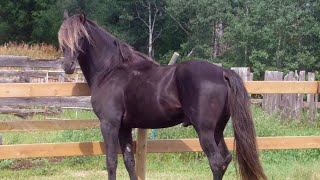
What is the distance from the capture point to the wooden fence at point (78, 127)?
5699 mm

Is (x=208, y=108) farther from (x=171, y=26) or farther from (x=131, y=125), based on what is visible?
(x=171, y=26)

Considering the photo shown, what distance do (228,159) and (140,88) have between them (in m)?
1.15

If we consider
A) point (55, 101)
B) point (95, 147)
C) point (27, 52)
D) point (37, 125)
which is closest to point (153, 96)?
point (95, 147)

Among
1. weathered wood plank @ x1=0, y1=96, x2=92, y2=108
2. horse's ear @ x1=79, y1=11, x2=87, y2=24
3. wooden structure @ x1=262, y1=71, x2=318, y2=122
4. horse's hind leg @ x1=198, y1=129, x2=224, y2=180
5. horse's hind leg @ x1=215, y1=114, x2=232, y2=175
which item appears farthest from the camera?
wooden structure @ x1=262, y1=71, x2=318, y2=122

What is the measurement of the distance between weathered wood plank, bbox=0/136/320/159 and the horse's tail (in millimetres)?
999

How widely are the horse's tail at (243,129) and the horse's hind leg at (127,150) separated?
3.75 feet

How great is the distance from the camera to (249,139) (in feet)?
17.2

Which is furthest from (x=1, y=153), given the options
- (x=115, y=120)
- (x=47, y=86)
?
(x=115, y=120)

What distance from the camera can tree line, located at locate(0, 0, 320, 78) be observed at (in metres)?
24.4

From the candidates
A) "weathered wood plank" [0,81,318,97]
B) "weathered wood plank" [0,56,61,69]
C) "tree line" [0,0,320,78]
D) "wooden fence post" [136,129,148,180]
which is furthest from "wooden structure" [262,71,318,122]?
"tree line" [0,0,320,78]

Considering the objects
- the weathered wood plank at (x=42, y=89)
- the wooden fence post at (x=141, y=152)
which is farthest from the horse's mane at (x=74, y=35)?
the wooden fence post at (x=141, y=152)

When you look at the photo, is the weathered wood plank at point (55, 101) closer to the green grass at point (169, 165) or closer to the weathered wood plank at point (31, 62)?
the green grass at point (169, 165)

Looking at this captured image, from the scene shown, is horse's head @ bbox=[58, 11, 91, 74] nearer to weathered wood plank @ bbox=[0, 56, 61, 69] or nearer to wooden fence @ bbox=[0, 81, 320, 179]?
wooden fence @ bbox=[0, 81, 320, 179]

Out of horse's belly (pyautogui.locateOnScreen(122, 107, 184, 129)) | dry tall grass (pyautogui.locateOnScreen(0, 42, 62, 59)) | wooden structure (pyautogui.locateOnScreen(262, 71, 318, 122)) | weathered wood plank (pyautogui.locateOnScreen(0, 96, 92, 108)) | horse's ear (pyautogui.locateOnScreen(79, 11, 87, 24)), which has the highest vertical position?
horse's ear (pyautogui.locateOnScreen(79, 11, 87, 24))
